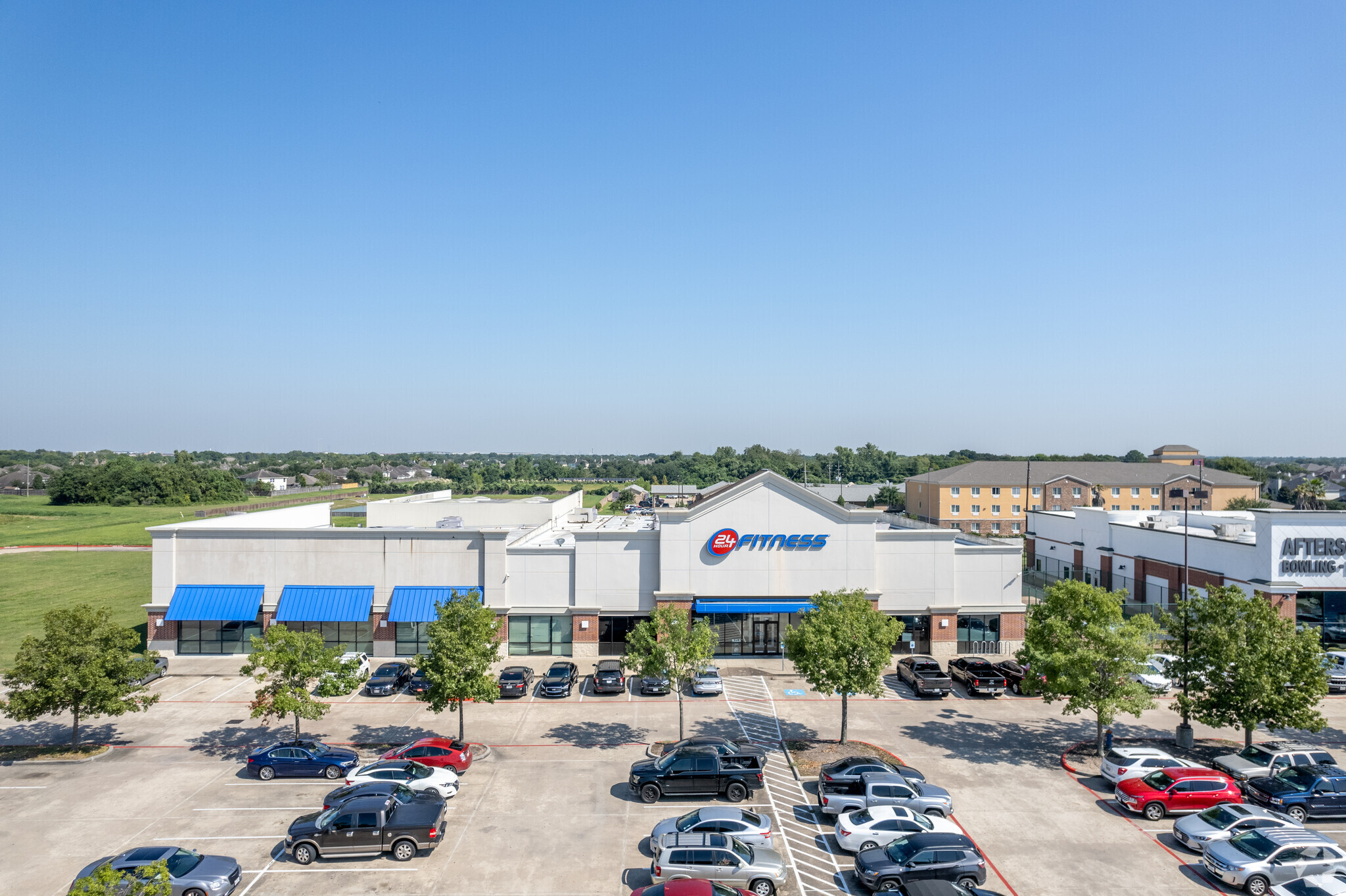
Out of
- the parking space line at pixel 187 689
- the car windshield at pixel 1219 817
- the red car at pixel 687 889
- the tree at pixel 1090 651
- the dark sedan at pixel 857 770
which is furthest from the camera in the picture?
the parking space line at pixel 187 689

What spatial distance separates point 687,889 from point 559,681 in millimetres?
20493

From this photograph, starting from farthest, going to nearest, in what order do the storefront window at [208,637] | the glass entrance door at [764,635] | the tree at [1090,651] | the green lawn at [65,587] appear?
1. the green lawn at [65,587]
2. the glass entrance door at [764,635]
3. the storefront window at [208,637]
4. the tree at [1090,651]

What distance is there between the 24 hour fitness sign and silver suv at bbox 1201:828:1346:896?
104 ft

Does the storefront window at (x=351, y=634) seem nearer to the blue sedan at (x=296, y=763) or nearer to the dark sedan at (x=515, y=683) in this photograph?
the dark sedan at (x=515, y=683)

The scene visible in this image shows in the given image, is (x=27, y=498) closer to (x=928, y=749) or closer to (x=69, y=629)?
(x=69, y=629)

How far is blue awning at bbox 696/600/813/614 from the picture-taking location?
4203 centimetres

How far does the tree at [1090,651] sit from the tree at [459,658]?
73.1ft

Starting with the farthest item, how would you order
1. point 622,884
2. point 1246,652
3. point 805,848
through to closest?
point 1246,652 < point 805,848 < point 622,884

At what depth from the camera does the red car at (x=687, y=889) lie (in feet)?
55.8

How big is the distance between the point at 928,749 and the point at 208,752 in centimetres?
2955

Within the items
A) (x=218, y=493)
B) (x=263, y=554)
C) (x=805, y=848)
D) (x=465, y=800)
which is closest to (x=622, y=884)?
(x=805, y=848)

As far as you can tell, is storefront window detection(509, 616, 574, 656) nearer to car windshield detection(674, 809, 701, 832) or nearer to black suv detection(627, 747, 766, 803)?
black suv detection(627, 747, 766, 803)

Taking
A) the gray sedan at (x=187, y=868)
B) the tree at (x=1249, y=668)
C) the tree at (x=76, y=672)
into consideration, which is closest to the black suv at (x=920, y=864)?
the tree at (x=1249, y=668)

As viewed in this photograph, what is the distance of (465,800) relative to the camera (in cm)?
2503
